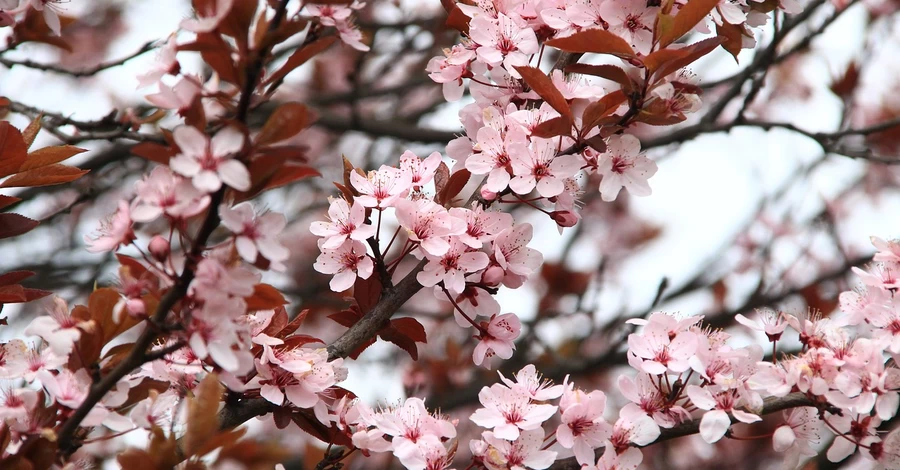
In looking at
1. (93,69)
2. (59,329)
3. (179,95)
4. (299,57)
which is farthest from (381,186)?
(93,69)

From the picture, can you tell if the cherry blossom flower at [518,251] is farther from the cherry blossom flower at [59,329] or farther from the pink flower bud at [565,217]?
the cherry blossom flower at [59,329]

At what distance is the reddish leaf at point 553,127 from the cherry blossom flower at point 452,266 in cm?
27

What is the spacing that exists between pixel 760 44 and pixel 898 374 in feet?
6.55

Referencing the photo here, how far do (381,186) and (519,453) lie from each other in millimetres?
593

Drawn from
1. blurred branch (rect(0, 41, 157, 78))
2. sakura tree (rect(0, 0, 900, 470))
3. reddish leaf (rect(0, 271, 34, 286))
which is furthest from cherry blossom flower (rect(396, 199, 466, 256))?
blurred branch (rect(0, 41, 157, 78))

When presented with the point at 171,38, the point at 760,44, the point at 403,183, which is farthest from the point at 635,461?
the point at 760,44

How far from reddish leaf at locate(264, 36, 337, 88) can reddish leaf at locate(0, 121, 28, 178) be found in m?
0.62

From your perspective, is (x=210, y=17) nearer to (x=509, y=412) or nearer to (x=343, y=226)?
(x=343, y=226)

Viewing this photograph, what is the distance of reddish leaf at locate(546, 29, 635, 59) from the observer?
1435mm

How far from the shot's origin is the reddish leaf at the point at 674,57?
143cm

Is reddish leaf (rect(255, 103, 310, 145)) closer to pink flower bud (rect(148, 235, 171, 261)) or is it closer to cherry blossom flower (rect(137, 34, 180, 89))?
pink flower bud (rect(148, 235, 171, 261))

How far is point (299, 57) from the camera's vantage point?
4.14 feet

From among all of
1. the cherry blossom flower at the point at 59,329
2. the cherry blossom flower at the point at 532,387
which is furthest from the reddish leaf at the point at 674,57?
the cherry blossom flower at the point at 59,329

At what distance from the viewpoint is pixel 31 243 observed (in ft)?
14.5
